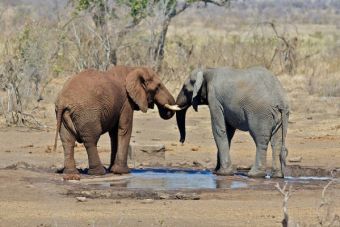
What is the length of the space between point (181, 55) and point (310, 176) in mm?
14787

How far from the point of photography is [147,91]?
17.0 m

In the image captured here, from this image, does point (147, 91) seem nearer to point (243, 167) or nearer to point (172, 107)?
point (172, 107)

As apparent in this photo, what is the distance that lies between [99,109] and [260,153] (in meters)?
2.30

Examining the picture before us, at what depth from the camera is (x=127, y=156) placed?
679 inches

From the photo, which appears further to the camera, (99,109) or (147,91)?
(147,91)

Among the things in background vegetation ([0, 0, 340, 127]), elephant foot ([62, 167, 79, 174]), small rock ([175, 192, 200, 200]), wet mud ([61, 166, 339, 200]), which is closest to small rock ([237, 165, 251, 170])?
wet mud ([61, 166, 339, 200])

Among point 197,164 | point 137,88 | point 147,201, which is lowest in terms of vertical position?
point 197,164

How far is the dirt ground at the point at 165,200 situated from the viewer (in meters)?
12.2

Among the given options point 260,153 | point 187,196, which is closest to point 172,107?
point 260,153

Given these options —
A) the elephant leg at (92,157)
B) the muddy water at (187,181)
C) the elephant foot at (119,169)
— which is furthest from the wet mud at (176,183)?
the elephant leg at (92,157)

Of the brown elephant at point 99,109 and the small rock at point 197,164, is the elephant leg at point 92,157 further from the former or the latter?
the small rock at point 197,164

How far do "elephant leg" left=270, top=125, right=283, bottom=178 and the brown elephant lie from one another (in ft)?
6.06

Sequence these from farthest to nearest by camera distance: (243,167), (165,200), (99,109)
Answer: 1. (243,167)
2. (99,109)
3. (165,200)

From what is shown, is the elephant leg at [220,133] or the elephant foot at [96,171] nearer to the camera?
the elephant foot at [96,171]
